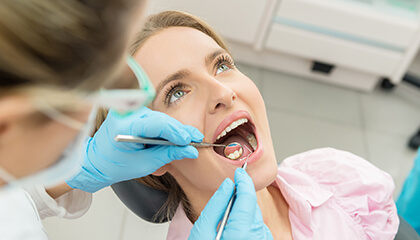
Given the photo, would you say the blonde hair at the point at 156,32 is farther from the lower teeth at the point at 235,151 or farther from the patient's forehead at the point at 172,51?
the lower teeth at the point at 235,151

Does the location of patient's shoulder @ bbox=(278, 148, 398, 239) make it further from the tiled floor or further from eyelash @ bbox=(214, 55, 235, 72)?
the tiled floor

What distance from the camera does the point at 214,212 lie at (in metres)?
1.04

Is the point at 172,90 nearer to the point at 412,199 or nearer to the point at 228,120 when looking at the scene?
the point at 228,120

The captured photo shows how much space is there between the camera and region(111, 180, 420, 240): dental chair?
4.34 ft

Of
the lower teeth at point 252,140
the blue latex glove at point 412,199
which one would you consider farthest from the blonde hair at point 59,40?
the blue latex glove at point 412,199

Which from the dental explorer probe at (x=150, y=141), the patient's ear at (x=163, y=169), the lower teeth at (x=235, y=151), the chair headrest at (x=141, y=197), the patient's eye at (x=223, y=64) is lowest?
the chair headrest at (x=141, y=197)

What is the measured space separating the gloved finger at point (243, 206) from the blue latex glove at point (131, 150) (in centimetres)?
15

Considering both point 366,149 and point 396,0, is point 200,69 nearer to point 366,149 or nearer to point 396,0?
point 366,149

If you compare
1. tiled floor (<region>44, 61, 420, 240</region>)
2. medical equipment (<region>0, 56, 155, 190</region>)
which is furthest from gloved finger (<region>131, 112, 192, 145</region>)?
tiled floor (<region>44, 61, 420, 240</region>)

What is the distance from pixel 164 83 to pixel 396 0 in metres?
2.28

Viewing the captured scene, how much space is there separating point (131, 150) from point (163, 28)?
0.40 metres

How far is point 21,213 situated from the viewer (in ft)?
3.10

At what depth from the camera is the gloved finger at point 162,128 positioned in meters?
1.06

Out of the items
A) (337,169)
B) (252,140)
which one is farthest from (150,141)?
(337,169)
